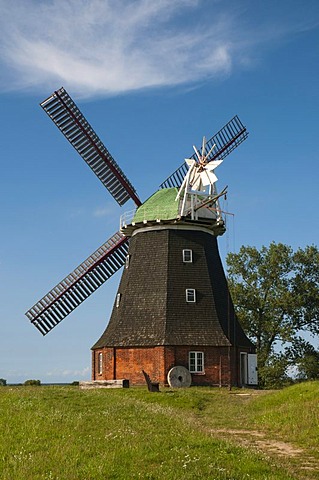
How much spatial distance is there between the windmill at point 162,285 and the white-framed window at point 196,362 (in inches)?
2.1

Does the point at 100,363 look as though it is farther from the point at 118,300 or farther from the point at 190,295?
the point at 190,295

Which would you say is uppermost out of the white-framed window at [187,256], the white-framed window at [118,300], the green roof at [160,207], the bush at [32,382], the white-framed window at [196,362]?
the green roof at [160,207]

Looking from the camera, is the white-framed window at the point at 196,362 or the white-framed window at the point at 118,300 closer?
the white-framed window at the point at 196,362

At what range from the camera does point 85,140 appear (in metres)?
40.7

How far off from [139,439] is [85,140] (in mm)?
27963

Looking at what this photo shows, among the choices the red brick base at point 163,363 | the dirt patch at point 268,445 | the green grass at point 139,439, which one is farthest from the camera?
the red brick base at point 163,363

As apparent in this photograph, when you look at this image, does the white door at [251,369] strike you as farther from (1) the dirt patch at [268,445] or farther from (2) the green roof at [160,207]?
(1) the dirt patch at [268,445]

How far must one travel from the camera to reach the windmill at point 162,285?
35.7m

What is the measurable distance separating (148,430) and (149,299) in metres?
20.3

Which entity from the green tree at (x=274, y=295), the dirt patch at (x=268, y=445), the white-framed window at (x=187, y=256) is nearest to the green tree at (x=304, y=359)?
the green tree at (x=274, y=295)

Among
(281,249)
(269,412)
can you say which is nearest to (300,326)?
(281,249)

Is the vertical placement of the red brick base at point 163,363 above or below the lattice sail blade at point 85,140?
below

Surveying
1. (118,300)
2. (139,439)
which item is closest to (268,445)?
(139,439)

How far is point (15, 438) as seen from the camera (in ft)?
50.6
